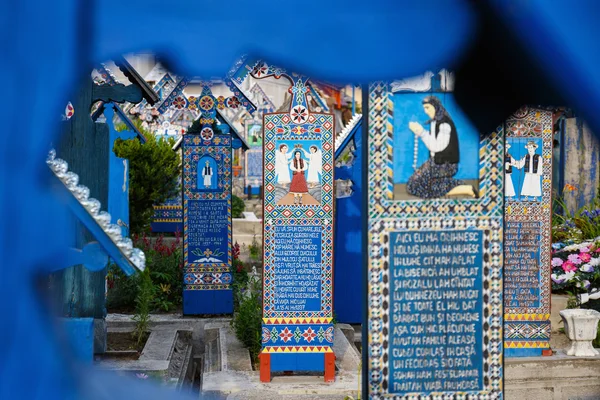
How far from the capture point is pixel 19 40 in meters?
1.98

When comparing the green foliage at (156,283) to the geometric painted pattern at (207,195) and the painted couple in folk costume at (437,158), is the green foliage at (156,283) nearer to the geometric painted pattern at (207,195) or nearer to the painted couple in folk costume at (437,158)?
the geometric painted pattern at (207,195)

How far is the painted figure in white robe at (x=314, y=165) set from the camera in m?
6.91

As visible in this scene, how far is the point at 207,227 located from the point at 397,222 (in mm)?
7111

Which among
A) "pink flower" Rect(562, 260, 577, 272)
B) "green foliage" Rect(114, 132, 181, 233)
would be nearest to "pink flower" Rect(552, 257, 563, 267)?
"pink flower" Rect(562, 260, 577, 272)

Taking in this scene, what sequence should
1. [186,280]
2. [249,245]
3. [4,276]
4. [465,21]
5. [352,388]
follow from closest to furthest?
[465,21]
[4,276]
[352,388]
[186,280]
[249,245]

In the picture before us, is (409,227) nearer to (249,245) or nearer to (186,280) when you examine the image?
(186,280)

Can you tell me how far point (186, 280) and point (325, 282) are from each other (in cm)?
332

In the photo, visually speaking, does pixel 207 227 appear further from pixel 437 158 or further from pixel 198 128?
pixel 437 158

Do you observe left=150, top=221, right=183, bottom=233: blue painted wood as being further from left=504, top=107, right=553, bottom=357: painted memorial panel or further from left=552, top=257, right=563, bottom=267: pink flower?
left=504, top=107, right=553, bottom=357: painted memorial panel

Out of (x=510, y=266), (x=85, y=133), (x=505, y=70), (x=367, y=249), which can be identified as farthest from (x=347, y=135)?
(x=505, y=70)

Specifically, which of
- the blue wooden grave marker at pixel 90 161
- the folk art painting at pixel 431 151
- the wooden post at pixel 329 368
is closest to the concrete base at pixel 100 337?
the blue wooden grave marker at pixel 90 161

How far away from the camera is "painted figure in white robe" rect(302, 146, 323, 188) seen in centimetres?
691

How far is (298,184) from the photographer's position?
688cm

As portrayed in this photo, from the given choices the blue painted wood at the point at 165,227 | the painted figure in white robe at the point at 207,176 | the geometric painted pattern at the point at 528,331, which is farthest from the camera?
the blue painted wood at the point at 165,227
